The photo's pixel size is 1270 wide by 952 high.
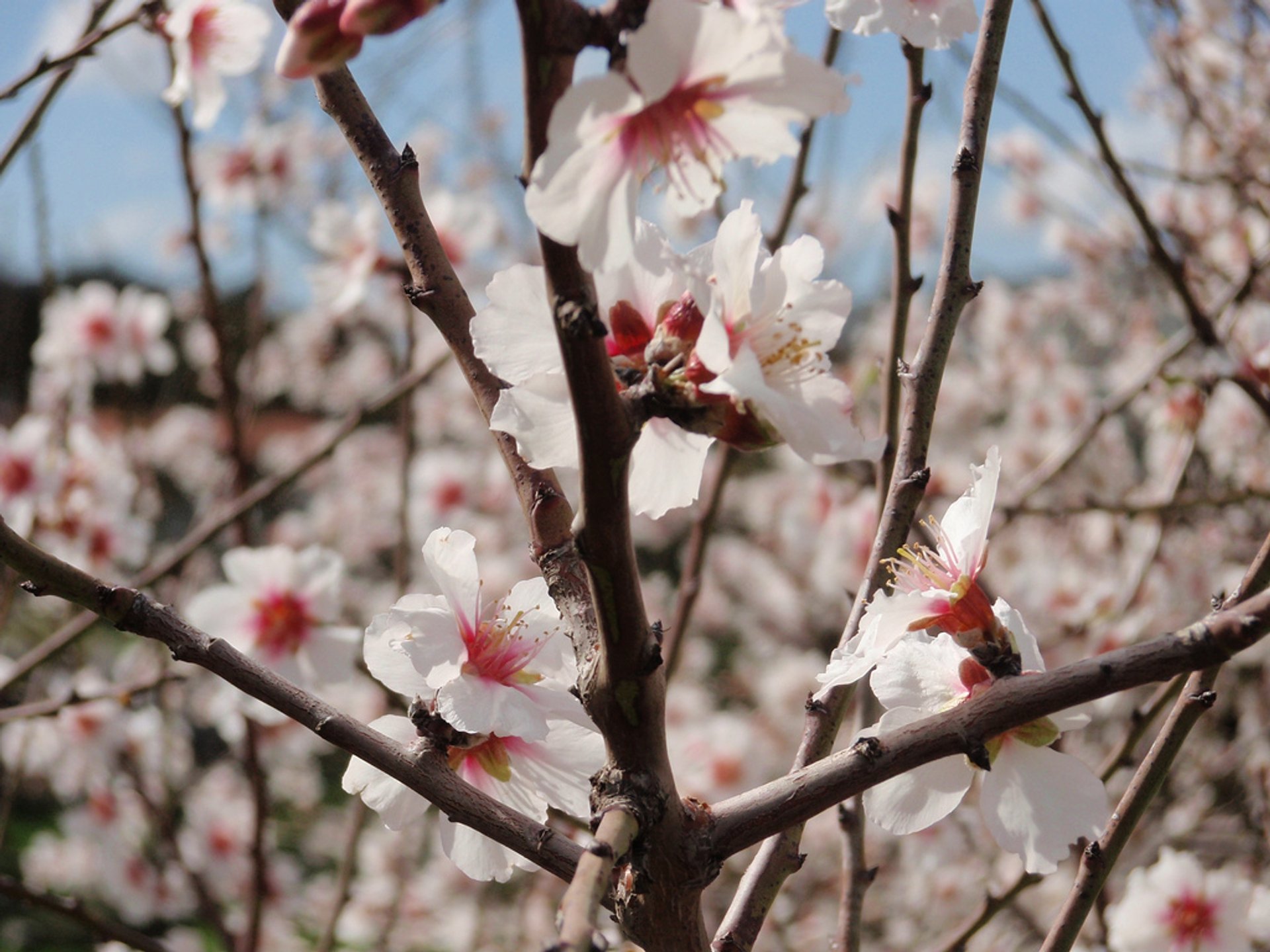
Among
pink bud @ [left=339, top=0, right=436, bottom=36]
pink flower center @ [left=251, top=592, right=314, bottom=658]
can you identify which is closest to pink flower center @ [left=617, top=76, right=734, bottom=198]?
pink bud @ [left=339, top=0, right=436, bottom=36]

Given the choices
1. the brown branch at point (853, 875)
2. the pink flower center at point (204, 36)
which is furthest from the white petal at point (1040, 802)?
the pink flower center at point (204, 36)

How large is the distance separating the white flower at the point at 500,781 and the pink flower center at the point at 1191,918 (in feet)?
3.90

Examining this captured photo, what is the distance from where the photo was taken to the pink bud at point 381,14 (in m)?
0.52

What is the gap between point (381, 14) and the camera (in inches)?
20.6

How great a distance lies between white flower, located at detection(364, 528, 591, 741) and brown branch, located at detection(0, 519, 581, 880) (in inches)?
1.7

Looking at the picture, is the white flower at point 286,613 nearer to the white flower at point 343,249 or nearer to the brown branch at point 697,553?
the brown branch at point 697,553

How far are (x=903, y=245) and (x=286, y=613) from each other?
46.7 inches

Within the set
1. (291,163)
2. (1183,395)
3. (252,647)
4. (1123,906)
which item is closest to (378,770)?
(252,647)

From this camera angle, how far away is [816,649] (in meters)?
5.14

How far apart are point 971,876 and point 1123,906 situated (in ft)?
7.53

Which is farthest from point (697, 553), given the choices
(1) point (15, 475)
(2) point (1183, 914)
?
(1) point (15, 475)

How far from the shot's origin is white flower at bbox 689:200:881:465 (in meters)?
0.58

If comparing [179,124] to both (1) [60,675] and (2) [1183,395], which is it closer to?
(1) [60,675]

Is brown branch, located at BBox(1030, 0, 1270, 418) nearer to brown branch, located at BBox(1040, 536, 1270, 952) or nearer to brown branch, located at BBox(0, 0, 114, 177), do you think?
brown branch, located at BBox(1040, 536, 1270, 952)
